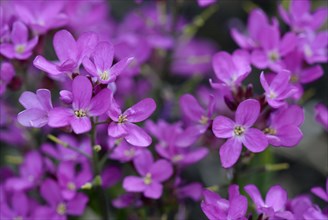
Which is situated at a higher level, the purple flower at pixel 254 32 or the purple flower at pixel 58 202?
the purple flower at pixel 254 32

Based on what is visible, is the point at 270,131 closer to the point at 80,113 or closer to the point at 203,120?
the point at 203,120

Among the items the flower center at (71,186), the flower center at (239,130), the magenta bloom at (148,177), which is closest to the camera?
the flower center at (239,130)

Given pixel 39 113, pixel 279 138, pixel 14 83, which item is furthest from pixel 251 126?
pixel 14 83

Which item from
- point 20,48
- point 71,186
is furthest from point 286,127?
point 20,48

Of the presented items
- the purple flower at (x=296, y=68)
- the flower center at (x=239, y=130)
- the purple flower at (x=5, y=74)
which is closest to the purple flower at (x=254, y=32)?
the purple flower at (x=296, y=68)

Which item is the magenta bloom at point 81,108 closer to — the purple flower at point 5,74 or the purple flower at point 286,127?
the purple flower at point 5,74

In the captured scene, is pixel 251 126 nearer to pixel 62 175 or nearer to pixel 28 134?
pixel 62 175
